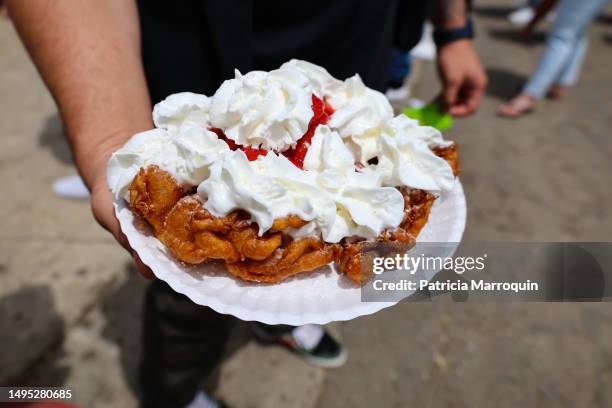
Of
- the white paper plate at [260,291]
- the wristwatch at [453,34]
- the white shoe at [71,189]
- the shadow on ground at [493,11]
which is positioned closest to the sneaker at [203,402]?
the white paper plate at [260,291]

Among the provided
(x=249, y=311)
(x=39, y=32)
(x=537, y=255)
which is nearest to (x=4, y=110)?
(x=39, y=32)

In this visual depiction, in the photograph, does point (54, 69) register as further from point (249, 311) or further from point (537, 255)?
point (537, 255)

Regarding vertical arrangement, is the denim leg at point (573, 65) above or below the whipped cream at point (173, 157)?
below

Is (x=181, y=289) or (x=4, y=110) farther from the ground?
(x=181, y=289)

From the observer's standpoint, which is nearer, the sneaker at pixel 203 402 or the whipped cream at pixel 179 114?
the whipped cream at pixel 179 114

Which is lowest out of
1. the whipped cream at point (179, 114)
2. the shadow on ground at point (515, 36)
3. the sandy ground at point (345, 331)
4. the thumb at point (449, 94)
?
the shadow on ground at point (515, 36)

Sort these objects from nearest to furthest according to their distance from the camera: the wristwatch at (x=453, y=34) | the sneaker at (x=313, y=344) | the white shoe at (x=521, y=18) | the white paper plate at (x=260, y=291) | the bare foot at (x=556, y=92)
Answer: the white paper plate at (x=260, y=291) < the wristwatch at (x=453, y=34) < the sneaker at (x=313, y=344) < the bare foot at (x=556, y=92) < the white shoe at (x=521, y=18)

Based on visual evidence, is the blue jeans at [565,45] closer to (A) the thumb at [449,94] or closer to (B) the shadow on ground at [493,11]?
(B) the shadow on ground at [493,11]
